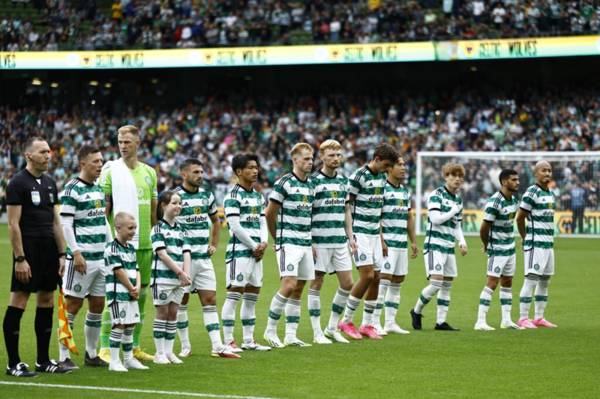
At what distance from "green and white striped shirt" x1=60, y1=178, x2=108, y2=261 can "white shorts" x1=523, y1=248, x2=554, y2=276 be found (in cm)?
626

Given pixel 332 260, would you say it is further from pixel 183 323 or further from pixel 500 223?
pixel 500 223

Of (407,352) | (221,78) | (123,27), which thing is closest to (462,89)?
(221,78)

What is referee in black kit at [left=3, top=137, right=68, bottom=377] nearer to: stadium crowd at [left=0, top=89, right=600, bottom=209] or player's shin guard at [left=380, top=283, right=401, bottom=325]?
player's shin guard at [left=380, top=283, right=401, bottom=325]

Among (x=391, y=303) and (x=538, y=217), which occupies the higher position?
(x=538, y=217)

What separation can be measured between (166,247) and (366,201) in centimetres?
312

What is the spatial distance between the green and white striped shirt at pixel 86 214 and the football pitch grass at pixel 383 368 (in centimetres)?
119

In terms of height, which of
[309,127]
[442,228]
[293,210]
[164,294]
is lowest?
[164,294]

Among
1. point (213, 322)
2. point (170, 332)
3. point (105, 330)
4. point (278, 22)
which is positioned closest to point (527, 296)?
point (213, 322)

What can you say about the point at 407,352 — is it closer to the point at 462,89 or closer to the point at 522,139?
the point at 522,139

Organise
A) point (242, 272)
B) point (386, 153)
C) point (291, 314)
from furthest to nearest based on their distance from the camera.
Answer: point (386, 153)
point (291, 314)
point (242, 272)

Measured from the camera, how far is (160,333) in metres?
10.6

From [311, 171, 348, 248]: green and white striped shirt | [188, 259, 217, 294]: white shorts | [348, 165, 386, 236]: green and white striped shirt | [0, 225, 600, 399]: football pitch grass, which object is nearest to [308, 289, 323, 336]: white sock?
[0, 225, 600, 399]: football pitch grass

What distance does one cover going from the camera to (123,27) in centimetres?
4666

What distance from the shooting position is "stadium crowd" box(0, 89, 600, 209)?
39750mm
